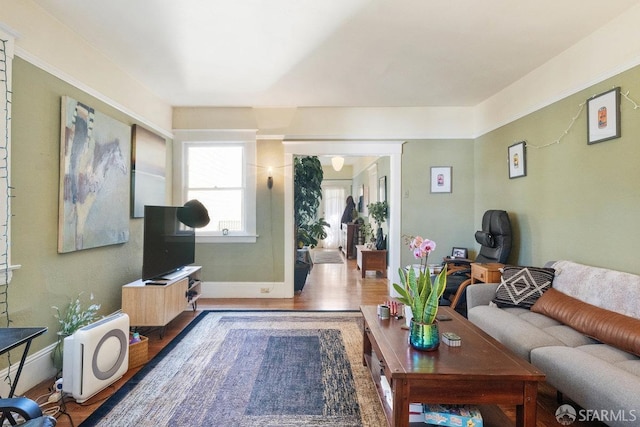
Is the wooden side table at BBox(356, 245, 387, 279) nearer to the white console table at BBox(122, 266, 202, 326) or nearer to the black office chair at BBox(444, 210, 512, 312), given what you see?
the black office chair at BBox(444, 210, 512, 312)

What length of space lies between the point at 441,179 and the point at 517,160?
109 cm

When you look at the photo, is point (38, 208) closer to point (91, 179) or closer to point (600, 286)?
point (91, 179)

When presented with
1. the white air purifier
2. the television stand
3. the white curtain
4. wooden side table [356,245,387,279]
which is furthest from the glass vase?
Answer: the white curtain

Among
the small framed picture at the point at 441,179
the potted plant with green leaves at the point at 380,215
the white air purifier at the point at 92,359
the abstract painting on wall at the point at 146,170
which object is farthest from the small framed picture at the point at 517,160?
the abstract painting on wall at the point at 146,170

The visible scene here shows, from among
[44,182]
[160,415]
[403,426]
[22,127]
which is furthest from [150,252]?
[403,426]

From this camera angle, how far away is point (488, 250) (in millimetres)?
3609

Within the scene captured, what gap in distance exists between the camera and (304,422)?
1800mm

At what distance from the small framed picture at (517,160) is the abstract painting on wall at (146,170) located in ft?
14.1

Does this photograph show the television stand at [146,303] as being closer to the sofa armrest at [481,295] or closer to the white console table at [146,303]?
the white console table at [146,303]

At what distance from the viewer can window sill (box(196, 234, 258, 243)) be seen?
4395mm

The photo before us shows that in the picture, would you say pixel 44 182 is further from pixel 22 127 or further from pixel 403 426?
pixel 403 426

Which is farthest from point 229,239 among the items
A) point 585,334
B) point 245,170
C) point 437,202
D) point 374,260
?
point 585,334

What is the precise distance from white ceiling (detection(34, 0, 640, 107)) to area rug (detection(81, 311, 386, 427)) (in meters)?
2.70

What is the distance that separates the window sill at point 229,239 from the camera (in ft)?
14.4
